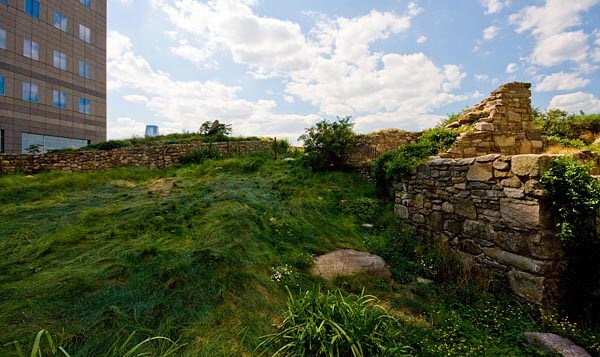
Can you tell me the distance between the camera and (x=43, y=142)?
70.8 feet

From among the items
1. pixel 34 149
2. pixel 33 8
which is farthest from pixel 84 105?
pixel 33 8

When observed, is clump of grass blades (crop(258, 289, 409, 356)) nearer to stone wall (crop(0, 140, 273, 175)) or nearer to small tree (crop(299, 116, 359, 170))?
small tree (crop(299, 116, 359, 170))

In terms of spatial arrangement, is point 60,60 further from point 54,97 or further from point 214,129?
point 214,129

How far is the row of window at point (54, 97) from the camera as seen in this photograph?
20234 mm

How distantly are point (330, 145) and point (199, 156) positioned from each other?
23.4ft

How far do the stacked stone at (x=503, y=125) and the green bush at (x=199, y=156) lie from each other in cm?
1037

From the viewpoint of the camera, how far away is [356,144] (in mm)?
10312

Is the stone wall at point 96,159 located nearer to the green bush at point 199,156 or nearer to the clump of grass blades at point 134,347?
the green bush at point 199,156

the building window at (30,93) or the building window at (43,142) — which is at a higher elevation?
the building window at (30,93)

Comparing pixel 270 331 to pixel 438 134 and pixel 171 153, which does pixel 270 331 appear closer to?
pixel 438 134

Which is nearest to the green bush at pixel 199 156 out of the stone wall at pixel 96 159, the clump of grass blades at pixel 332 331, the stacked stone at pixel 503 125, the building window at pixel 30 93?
the stone wall at pixel 96 159

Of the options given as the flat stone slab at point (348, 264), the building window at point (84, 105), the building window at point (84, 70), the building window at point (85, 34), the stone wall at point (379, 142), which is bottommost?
the flat stone slab at point (348, 264)

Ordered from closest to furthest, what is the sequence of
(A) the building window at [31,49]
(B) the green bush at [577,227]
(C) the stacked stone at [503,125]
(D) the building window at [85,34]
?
(B) the green bush at [577,227], (C) the stacked stone at [503,125], (A) the building window at [31,49], (D) the building window at [85,34]

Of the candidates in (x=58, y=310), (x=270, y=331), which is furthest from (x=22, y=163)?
(x=270, y=331)
